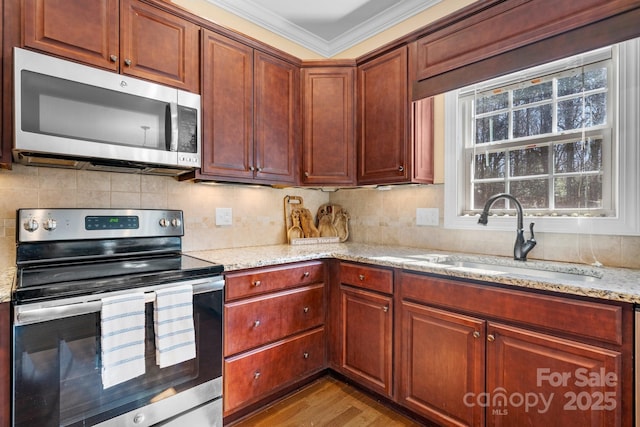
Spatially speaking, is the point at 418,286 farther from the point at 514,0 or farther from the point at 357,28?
the point at 357,28

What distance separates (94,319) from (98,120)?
88 cm

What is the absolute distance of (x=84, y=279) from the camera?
4.04 ft

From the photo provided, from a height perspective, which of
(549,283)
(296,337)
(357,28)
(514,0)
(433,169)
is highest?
(357,28)

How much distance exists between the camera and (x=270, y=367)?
184cm

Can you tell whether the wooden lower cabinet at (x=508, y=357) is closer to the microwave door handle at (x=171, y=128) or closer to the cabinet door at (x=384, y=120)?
the cabinet door at (x=384, y=120)

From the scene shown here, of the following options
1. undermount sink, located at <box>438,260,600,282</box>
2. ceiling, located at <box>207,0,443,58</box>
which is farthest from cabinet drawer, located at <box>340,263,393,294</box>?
ceiling, located at <box>207,0,443,58</box>

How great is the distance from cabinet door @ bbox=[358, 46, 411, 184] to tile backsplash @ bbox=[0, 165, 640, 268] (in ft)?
1.09

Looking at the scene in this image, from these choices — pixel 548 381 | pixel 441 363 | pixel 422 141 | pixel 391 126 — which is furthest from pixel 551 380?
pixel 391 126

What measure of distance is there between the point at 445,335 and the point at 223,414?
1.20 m

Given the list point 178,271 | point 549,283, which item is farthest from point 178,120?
point 549,283

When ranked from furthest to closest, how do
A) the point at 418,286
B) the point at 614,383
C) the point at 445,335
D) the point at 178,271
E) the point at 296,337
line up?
the point at 296,337
the point at 418,286
the point at 445,335
the point at 178,271
the point at 614,383

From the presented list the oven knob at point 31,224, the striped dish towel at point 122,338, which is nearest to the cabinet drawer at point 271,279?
the striped dish towel at point 122,338

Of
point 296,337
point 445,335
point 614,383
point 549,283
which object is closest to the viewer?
point 614,383

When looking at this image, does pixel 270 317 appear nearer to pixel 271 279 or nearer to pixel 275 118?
pixel 271 279
